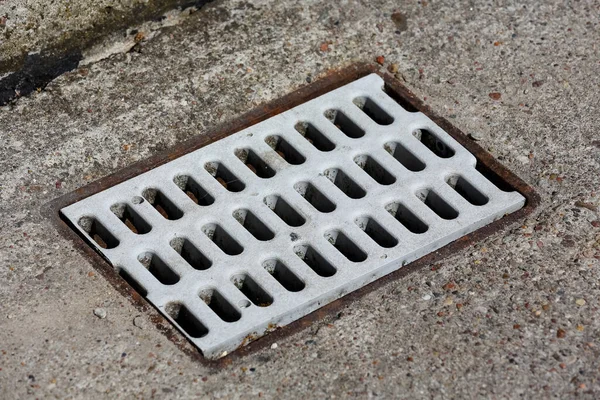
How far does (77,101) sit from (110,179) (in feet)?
0.87

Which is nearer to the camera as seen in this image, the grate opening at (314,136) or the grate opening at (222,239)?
the grate opening at (222,239)

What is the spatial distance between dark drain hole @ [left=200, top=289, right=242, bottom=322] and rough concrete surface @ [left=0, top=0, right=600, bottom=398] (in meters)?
0.12

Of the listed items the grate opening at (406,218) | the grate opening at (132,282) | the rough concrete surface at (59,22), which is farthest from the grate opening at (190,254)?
the rough concrete surface at (59,22)

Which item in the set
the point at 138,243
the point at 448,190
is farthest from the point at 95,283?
the point at 448,190

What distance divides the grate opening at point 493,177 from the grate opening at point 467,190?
0.07 m

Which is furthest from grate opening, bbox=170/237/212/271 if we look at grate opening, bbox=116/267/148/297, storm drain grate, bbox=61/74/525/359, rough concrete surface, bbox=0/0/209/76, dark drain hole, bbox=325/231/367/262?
rough concrete surface, bbox=0/0/209/76

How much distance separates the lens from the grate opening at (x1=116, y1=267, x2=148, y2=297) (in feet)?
6.77

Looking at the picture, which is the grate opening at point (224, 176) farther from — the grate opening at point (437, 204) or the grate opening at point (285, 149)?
the grate opening at point (437, 204)

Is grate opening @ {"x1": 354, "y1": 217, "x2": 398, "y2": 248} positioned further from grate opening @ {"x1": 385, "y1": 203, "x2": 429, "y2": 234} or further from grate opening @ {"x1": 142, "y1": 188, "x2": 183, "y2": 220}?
grate opening @ {"x1": 142, "y1": 188, "x2": 183, "y2": 220}

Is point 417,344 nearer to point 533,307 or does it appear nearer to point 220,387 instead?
point 533,307

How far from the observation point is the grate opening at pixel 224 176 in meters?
2.30

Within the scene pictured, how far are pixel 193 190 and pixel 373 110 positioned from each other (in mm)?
510

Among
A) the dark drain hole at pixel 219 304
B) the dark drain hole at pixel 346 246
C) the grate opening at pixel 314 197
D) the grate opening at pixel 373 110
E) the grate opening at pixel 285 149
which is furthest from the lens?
the grate opening at pixel 373 110

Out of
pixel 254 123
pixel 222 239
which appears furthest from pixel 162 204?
pixel 254 123
